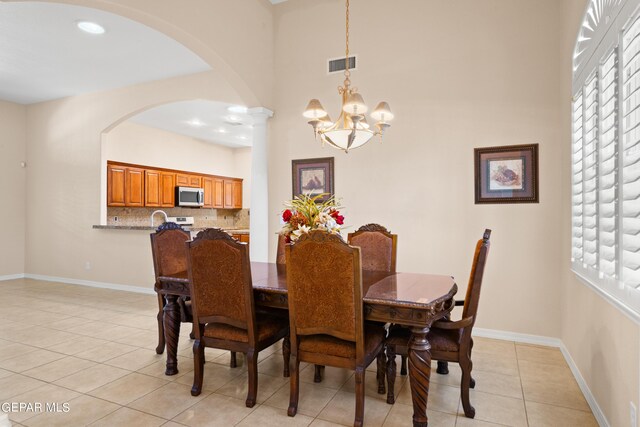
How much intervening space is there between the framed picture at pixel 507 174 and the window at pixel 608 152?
61cm

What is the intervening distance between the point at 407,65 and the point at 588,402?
10.5ft

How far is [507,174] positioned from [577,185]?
2.58ft

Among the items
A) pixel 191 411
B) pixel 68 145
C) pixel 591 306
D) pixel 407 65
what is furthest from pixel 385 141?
pixel 68 145

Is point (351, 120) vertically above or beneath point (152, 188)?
above

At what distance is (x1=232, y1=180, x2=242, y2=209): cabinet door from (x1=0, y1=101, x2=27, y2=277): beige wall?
397 centimetres

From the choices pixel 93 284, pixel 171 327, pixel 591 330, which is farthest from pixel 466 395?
pixel 93 284

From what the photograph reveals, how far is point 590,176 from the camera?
2322mm

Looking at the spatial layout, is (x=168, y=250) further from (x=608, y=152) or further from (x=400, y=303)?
(x=608, y=152)

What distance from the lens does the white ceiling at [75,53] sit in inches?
145

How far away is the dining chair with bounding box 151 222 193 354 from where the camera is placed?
116 inches

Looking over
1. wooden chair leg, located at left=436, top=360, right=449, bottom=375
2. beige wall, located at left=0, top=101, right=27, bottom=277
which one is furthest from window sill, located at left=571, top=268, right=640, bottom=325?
beige wall, located at left=0, top=101, right=27, bottom=277

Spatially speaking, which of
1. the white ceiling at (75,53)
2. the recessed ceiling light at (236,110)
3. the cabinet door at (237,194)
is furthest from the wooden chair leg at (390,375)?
the cabinet door at (237,194)

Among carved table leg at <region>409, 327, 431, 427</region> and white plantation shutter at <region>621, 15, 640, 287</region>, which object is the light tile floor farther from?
white plantation shutter at <region>621, 15, 640, 287</region>

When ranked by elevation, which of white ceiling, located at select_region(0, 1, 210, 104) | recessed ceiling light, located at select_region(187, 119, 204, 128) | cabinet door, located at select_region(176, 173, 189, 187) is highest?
white ceiling, located at select_region(0, 1, 210, 104)
